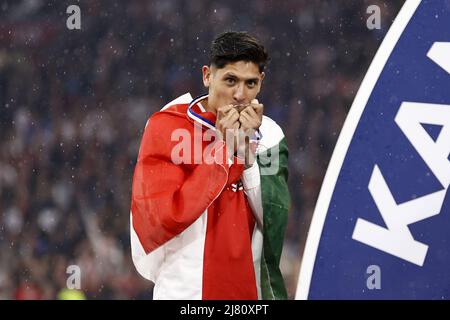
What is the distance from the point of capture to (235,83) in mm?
2592

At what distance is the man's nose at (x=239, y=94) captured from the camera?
2559mm

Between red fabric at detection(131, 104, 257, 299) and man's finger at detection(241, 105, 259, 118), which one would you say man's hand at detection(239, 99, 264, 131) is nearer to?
man's finger at detection(241, 105, 259, 118)

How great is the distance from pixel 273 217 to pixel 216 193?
0.22 meters

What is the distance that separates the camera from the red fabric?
2.44 m

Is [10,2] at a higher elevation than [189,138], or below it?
higher

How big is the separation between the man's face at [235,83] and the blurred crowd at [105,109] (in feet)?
7.07

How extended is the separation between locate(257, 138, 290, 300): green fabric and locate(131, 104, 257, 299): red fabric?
0.06m

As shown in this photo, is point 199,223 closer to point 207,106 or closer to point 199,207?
point 199,207

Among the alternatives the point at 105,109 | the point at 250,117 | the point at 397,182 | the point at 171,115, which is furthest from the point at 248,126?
the point at 105,109

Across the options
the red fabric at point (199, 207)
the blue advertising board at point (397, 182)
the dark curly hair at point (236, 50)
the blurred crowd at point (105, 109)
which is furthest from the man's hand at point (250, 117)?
the blurred crowd at point (105, 109)

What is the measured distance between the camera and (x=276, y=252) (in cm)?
259

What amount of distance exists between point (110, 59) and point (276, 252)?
272 centimetres

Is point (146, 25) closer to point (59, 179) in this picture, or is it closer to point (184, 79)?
point (184, 79)

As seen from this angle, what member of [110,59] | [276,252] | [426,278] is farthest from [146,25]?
[276,252]
